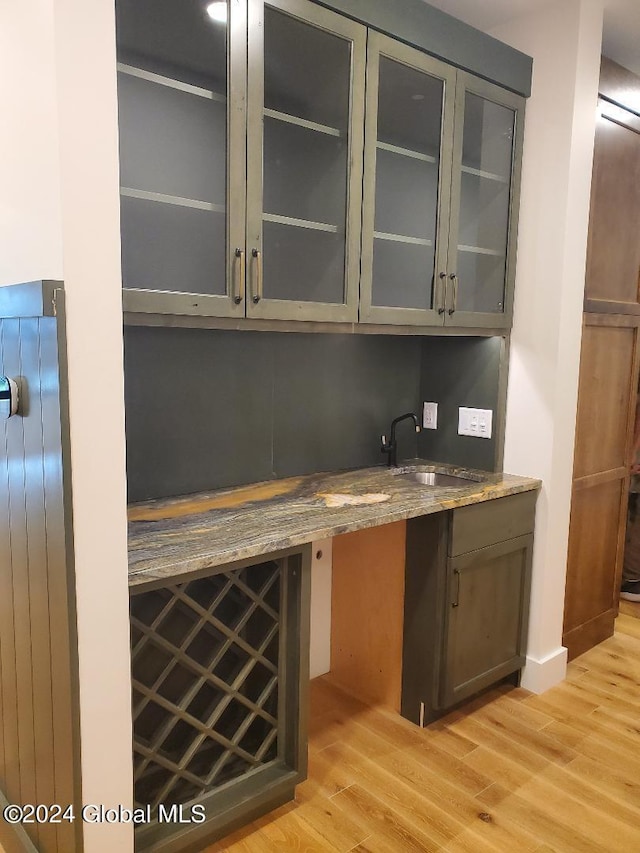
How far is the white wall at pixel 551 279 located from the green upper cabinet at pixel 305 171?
0.32ft

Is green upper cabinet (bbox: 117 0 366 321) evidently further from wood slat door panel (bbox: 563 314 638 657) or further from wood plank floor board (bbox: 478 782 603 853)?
wood plank floor board (bbox: 478 782 603 853)

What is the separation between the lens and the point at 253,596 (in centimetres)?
191

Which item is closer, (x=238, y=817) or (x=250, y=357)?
(x=238, y=817)

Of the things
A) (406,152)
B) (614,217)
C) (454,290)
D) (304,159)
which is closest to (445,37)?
(406,152)

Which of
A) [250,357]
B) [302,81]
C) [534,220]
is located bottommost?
[250,357]

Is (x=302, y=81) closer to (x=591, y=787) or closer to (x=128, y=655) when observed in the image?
(x=128, y=655)

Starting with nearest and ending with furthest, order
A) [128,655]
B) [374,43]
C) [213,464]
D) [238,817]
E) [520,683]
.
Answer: [128,655] → [238,817] → [374,43] → [213,464] → [520,683]

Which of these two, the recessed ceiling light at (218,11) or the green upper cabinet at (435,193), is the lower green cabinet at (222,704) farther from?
the recessed ceiling light at (218,11)

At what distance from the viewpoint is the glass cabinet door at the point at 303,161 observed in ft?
6.02

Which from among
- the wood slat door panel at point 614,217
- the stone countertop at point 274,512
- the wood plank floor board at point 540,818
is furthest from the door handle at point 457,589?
the wood slat door panel at point 614,217

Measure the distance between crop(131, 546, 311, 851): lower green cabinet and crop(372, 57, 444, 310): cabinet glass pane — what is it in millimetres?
997

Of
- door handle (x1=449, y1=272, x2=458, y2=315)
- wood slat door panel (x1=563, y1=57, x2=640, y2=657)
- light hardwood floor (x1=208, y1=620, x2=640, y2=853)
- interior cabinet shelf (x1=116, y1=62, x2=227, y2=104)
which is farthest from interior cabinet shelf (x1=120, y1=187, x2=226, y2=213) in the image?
light hardwood floor (x1=208, y1=620, x2=640, y2=853)

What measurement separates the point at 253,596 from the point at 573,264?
1749 millimetres

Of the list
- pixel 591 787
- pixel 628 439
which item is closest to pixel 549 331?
pixel 628 439
